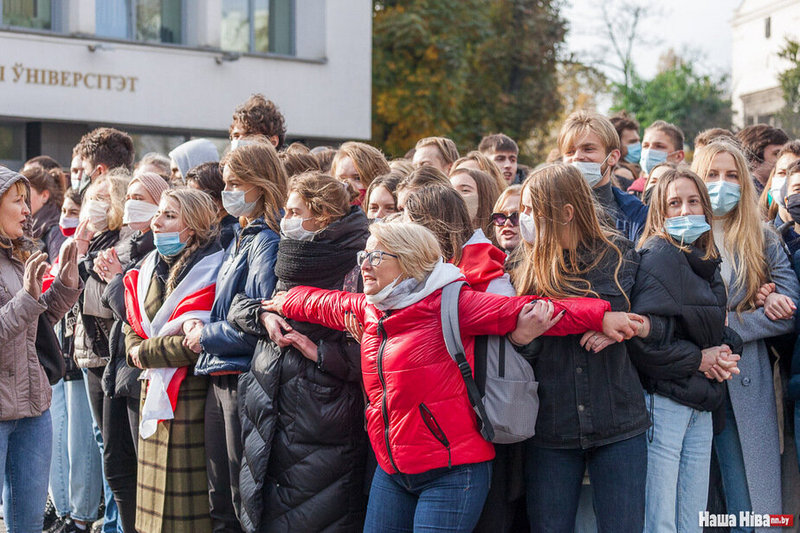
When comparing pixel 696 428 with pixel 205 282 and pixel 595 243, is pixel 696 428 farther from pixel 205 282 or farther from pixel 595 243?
pixel 205 282

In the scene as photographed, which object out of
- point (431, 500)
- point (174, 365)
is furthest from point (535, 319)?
point (174, 365)

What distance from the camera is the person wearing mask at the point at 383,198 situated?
214 inches

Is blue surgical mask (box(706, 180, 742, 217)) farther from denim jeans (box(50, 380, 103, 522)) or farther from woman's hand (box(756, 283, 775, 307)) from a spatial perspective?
denim jeans (box(50, 380, 103, 522))

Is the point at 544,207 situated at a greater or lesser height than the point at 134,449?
greater

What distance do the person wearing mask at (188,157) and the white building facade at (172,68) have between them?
10769 mm

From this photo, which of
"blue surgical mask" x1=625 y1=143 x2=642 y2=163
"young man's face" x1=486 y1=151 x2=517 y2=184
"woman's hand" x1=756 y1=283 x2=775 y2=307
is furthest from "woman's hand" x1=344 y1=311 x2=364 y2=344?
"blue surgical mask" x1=625 y1=143 x2=642 y2=163

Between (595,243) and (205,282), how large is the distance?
7.32 ft

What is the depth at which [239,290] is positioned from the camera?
5.05m

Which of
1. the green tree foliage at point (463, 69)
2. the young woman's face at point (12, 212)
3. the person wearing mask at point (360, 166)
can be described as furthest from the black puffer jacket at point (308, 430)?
the green tree foliage at point (463, 69)

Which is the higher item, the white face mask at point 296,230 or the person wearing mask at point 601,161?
the person wearing mask at point 601,161

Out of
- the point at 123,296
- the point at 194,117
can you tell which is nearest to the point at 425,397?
the point at 123,296

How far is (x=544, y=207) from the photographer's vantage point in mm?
4203

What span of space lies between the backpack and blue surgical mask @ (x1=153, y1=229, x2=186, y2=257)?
192 centimetres

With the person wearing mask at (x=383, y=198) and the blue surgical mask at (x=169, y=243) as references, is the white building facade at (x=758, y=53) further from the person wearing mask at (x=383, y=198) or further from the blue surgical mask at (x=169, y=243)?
the blue surgical mask at (x=169, y=243)
